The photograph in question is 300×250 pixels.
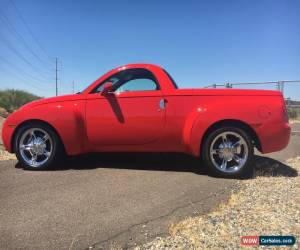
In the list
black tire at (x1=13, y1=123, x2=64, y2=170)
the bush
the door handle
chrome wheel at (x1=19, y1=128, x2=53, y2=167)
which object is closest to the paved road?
black tire at (x1=13, y1=123, x2=64, y2=170)

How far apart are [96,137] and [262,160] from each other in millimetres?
3094

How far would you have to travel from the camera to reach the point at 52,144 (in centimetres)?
557

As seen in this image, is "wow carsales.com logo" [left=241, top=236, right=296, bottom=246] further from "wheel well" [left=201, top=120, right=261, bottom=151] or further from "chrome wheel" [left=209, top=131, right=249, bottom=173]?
"wheel well" [left=201, top=120, right=261, bottom=151]

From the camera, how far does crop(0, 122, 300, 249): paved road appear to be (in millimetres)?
3193

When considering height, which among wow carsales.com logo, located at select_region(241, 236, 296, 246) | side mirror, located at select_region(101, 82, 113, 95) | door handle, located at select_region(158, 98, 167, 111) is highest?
side mirror, located at select_region(101, 82, 113, 95)

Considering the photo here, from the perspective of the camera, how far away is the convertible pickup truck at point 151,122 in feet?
17.0

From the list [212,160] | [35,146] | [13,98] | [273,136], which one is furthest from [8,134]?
[13,98]

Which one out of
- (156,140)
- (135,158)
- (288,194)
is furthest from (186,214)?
(135,158)

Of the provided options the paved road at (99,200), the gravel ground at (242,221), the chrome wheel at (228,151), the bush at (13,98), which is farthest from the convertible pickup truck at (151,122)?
the bush at (13,98)

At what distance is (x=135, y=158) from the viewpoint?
6414 millimetres

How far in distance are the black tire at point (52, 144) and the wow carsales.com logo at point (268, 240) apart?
3397 millimetres

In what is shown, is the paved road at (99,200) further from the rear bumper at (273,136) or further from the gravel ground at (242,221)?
the rear bumper at (273,136)

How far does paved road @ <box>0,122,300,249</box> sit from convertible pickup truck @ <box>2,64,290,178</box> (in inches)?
13.9

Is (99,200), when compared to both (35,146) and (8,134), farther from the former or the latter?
(8,134)
